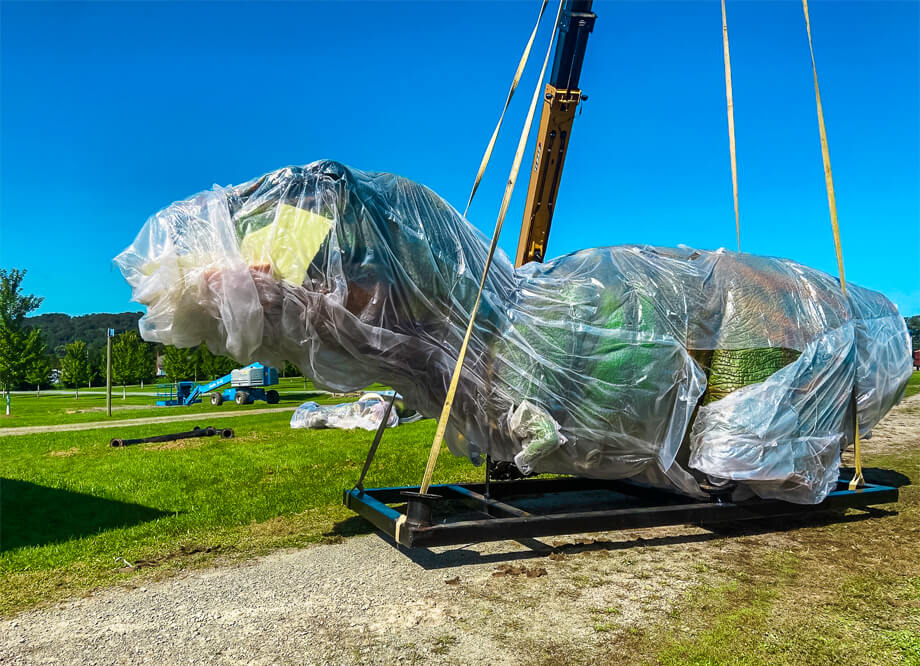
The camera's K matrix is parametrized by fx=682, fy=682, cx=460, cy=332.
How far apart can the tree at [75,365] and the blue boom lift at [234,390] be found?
666 inches

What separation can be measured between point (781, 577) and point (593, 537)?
5.27 feet

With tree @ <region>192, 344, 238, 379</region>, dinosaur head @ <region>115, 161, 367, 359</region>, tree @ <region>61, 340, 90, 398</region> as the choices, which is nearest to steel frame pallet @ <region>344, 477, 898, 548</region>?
dinosaur head @ <region>115, 161, 367, 359</region>

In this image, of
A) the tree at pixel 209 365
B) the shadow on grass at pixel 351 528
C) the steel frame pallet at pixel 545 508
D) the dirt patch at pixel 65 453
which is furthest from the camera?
the tree at pixel 209 365

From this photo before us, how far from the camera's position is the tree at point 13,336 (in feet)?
99.4

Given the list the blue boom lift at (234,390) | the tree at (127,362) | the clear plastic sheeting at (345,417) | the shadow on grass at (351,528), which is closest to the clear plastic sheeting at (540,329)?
the shadow on grass at (351,528)

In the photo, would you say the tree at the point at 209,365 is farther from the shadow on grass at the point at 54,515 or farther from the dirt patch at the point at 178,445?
the shadow on grass at the point at 54,515

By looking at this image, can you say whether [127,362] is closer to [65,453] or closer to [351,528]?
[65,453]

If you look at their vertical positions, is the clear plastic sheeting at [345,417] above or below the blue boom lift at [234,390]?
above

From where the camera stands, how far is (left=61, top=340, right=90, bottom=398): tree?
4652 centimetres

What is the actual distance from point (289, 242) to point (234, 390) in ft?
98.4

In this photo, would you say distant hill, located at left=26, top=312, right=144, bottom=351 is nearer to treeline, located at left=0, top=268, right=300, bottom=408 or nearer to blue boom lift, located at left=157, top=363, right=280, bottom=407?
treeline, located at left=0, top=268, right=300, bottom=408

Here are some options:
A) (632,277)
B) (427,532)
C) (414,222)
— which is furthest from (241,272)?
(632,277)

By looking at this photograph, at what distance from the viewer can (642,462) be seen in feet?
18.5

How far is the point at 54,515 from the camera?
7.06 m
